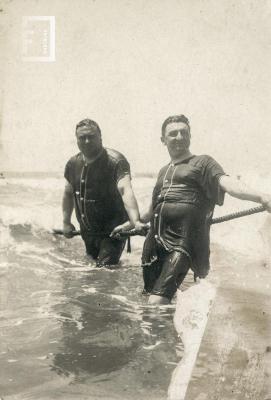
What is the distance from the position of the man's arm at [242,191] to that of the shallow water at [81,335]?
3.57ft

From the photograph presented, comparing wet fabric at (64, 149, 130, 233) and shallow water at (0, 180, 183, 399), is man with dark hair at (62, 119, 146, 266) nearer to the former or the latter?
wet fabric at (64, 149, 130, 233)

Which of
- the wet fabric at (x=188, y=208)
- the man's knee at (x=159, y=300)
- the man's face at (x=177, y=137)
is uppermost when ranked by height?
the man's face at (x=177, y=137)

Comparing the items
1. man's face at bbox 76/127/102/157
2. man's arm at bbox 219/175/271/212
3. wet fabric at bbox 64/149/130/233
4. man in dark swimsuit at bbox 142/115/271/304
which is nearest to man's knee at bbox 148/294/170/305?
man in dark swimsuit at bbox 142/115/271/304

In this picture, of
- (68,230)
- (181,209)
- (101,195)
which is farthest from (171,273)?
(68,230)

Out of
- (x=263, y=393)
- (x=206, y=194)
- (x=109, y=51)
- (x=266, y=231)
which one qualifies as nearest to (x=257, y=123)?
(x=206, y=194)

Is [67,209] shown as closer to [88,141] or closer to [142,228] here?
[88,141]

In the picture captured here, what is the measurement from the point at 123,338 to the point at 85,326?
1.36 feet

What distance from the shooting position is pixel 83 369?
2.68m

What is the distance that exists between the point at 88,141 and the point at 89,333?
7.40ft

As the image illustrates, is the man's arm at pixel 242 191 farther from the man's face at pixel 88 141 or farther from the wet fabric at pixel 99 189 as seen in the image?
the man's face at pixel 88 141

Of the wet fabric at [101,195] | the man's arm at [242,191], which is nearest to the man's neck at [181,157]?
the man's arm at [242,191]

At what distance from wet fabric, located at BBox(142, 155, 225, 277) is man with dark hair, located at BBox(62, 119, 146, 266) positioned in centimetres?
88

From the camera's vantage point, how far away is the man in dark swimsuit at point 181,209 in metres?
3.90

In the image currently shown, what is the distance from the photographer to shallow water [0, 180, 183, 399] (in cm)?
250
